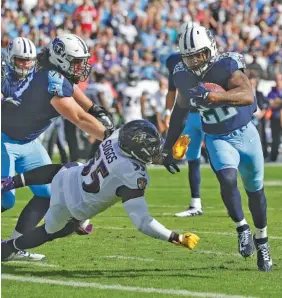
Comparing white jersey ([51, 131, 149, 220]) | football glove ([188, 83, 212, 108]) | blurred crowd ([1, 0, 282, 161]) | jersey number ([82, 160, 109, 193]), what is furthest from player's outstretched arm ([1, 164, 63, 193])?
blurred crowd ([1, 0, 282, 161])

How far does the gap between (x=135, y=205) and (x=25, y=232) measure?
3.69 feet

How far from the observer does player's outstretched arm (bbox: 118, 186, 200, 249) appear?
20.2ft

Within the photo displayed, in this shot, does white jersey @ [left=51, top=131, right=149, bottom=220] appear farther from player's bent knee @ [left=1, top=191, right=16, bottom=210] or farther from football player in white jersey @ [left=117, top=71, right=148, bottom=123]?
football player in white jersey @ [left=117, top=71, right=148, bottom=123]

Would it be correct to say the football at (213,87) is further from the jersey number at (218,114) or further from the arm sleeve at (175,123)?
the arm sleeve at (175,123)

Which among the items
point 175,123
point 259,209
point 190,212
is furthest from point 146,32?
point 259,209

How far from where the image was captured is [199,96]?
270 inches

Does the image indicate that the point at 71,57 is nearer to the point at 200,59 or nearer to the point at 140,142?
the point at 200,59

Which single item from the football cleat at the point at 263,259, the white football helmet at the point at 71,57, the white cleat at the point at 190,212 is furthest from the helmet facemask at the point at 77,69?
the white cleat at the point at 190,212

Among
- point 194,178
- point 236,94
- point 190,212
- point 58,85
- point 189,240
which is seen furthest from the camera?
point 194,178

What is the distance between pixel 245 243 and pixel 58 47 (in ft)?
6.26

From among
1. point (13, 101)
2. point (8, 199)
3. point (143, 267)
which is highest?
point (13, 101)

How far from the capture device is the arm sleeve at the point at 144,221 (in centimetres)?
620

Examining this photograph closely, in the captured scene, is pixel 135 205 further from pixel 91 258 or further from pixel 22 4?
pixel 22 4

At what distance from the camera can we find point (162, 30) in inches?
922
